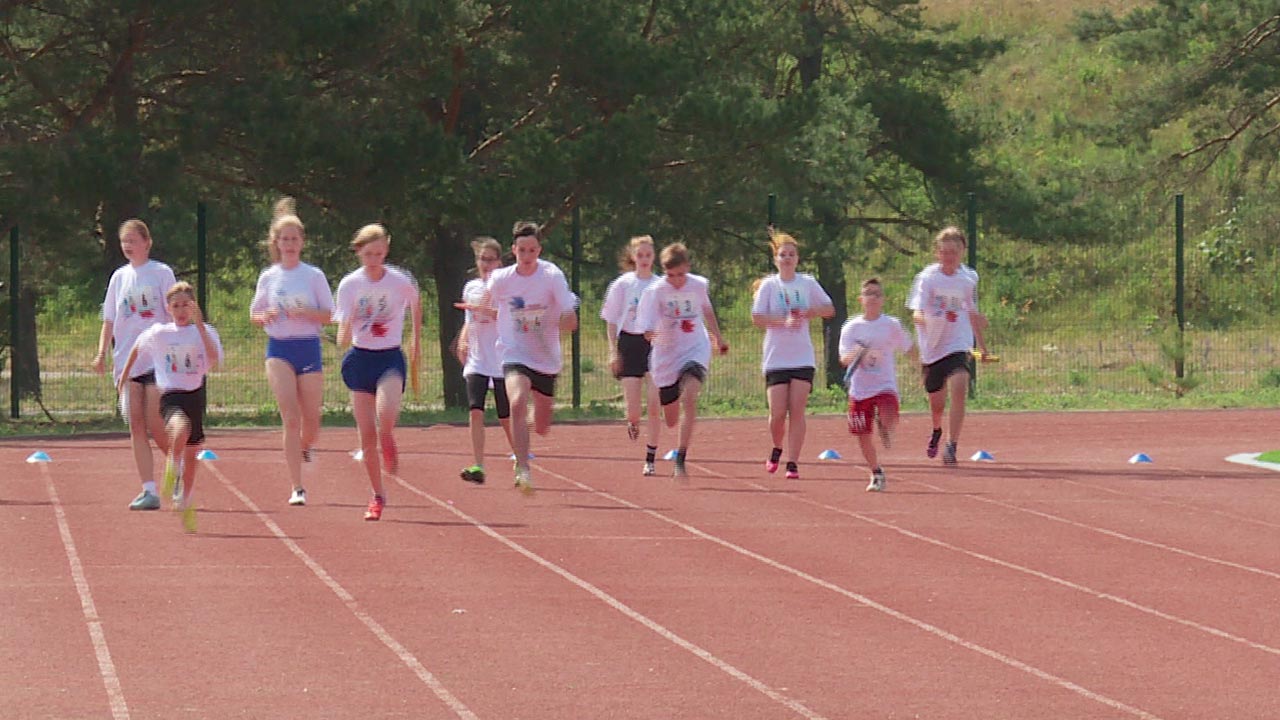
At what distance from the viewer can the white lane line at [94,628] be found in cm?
765

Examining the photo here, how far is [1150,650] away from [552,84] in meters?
18.9

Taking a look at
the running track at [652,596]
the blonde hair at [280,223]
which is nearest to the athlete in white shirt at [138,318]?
the running track at [652,596]

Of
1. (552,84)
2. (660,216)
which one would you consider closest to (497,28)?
(552,84)

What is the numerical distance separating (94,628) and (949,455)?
30.2 ft

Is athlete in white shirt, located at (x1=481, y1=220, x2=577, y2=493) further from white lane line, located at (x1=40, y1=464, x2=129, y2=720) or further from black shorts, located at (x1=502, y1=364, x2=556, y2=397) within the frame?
white lane line, located at (x1=40, y1=464, x2=129, y2=720)

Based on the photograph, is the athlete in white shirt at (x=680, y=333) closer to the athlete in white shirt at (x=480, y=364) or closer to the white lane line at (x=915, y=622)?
the white lane line at (x=915, y=622)

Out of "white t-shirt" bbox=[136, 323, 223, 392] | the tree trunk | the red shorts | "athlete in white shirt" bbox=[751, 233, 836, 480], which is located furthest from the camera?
the tree trunk

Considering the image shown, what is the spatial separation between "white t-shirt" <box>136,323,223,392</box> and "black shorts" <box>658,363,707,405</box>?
3860mm

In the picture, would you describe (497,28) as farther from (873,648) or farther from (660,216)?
(873,648)

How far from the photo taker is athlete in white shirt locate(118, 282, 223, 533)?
1205 centimetres

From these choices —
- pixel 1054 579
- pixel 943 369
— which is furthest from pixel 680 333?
pixel 1054 579

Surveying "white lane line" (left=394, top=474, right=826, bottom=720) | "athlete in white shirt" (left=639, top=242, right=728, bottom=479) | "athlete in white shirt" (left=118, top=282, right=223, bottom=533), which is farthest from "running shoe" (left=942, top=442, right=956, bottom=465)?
"athlete in white shirt" (left=118, top=282, right=223, bottom=533)

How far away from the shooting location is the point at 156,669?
27.0ft

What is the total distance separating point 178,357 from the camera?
1220cm
